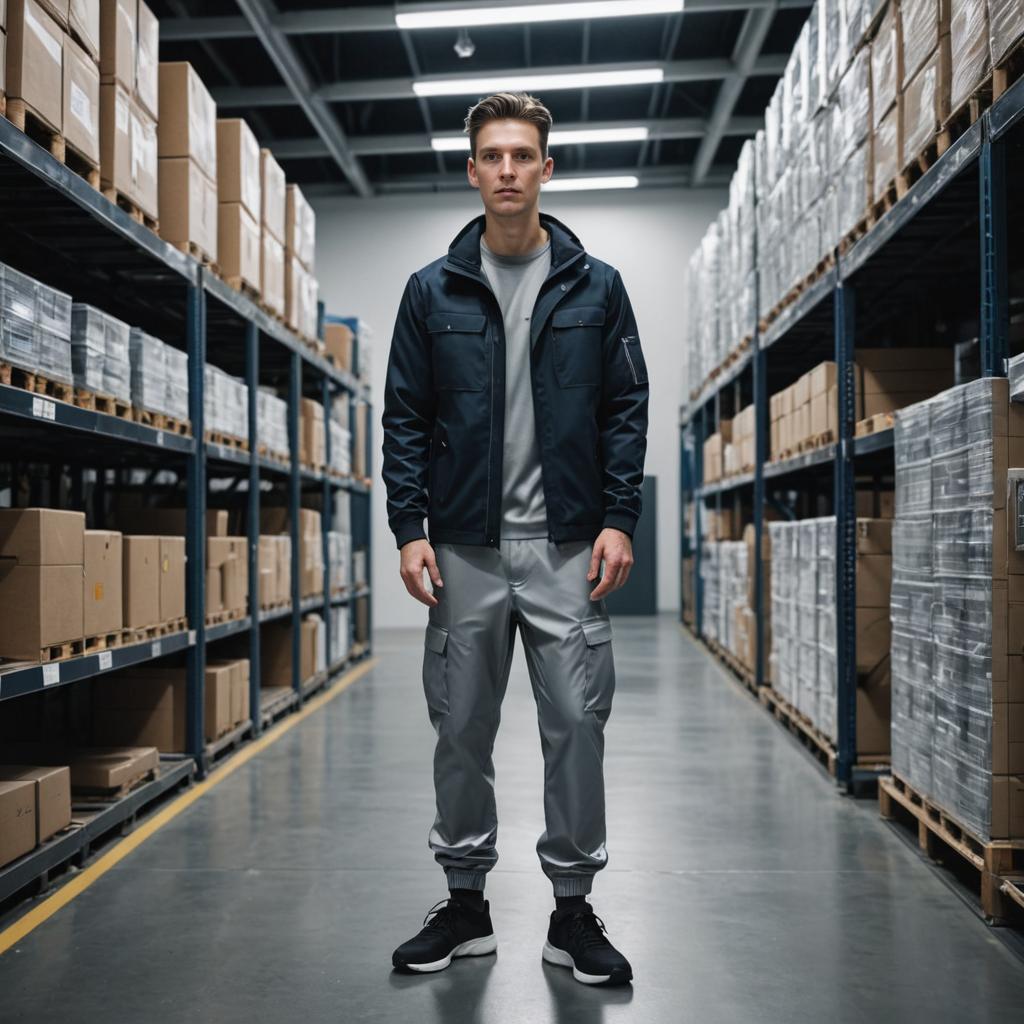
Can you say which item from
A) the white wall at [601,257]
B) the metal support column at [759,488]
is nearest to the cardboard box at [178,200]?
the metal support column at [759,488]

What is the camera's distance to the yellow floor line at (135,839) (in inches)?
135

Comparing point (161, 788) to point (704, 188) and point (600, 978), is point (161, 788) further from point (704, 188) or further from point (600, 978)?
point (704, 188)

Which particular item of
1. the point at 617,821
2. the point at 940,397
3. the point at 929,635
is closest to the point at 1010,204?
the point at 940,397

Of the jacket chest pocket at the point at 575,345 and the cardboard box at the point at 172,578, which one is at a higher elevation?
the jacket chest pocket at the point at 575,345

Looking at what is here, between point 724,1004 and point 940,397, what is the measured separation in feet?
7.42

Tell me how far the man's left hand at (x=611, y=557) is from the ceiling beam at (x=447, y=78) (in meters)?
9.99

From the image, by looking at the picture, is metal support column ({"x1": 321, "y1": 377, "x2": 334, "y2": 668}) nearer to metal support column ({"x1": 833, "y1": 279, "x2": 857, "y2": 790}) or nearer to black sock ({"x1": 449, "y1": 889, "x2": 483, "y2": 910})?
metal support column ({"x1": 833, "y1": 279, "x2": 857, "y2": 790})

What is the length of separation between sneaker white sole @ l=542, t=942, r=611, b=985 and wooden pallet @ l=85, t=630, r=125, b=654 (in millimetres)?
2275

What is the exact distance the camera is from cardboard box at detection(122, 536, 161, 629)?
4.82 metres

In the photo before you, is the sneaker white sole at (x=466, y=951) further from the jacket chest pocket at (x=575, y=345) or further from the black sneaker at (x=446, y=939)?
the jacket chest pocket at (x=575, y=345)

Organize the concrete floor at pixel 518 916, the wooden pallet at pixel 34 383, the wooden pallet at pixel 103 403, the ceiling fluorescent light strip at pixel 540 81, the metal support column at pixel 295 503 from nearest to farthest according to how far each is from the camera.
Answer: the concrete floor at pixel 518 916 → the wooden pallet at pixel 34 383 → the wooden pallet at pixel 103 403 → the metal support column at pixel 295 503 → the ceiling fluorescent light strip at pixel 540 81

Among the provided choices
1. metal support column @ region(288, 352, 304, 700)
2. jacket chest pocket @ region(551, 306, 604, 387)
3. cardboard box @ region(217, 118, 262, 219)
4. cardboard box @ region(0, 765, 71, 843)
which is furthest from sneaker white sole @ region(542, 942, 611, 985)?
metal support column @ region(288, 352, 304, 700)

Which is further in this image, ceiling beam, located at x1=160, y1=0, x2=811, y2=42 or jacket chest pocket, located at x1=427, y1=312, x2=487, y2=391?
ceiling beam, located at x1=160, y1=0, x2=811, y2=42

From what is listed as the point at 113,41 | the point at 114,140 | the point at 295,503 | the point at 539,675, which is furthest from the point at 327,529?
the point at 539,675
